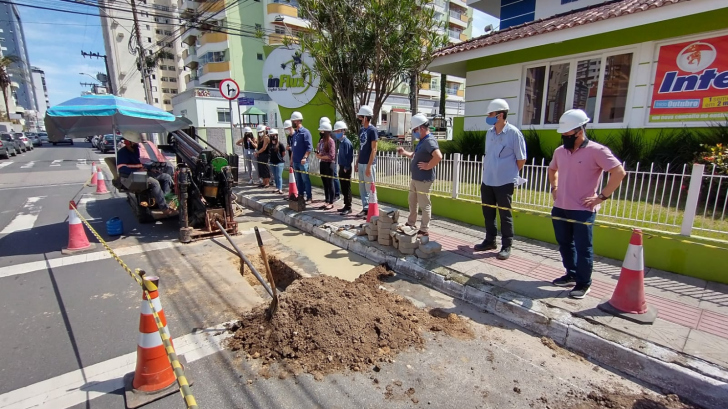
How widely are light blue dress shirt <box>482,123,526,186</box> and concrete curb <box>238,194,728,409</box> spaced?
1.35m

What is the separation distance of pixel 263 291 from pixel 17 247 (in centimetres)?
448

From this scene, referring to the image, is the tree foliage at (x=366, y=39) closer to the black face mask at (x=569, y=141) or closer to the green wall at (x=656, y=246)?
the green wall at (x=656, y=246)

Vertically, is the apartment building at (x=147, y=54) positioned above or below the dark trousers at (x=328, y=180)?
above

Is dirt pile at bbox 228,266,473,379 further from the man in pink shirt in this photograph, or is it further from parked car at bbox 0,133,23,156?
parked car at bbox 0,133,23,156

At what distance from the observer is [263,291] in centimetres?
445

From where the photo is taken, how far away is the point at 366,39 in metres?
9.05

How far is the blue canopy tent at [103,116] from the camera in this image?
19.2ft

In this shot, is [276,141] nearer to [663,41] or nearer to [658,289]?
[658,289]

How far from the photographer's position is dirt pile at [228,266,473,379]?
2816 mm

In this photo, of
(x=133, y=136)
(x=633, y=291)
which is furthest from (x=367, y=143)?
(x=133, y=136)

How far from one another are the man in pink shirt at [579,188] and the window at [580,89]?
229 inches

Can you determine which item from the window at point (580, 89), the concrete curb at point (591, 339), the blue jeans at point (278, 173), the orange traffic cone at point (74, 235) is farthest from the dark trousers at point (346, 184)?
the window at point (580, 89)

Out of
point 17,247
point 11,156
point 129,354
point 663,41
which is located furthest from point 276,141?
point 11,156

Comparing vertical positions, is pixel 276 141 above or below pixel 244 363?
above
